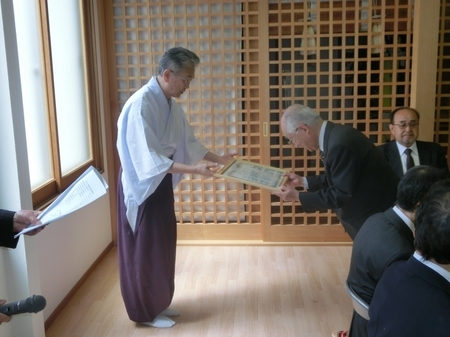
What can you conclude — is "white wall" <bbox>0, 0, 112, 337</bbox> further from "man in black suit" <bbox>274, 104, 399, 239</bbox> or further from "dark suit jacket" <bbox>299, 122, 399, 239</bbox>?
"dark suit jacket" <bbox>299, 122, 399, 239</bbox>

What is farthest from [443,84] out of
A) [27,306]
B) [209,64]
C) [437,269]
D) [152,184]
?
[27,306]

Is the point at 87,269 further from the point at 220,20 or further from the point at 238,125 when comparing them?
the point at 220,20

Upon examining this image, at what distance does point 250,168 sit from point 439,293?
1650mm

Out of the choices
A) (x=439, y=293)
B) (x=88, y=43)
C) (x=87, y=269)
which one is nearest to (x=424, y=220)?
(x=439, y=293)

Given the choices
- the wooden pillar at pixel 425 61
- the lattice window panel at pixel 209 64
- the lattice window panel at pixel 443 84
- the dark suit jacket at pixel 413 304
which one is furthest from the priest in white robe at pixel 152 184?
the lattice window panel at pixel 443 84

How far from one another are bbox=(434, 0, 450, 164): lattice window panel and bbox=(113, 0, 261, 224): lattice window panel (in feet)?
4.45

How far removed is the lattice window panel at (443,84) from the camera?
3.66 meters

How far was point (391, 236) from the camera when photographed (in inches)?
60.7

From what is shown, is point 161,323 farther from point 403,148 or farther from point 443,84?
point 443,84

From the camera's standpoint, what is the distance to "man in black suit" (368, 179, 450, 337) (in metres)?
1.16

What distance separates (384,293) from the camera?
1308 mm

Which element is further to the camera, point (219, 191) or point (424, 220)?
point (219, 191)

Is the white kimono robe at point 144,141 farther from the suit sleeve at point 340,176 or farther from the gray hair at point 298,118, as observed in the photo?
the suit sleeve at point 340,176

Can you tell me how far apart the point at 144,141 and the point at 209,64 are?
4.98ft
